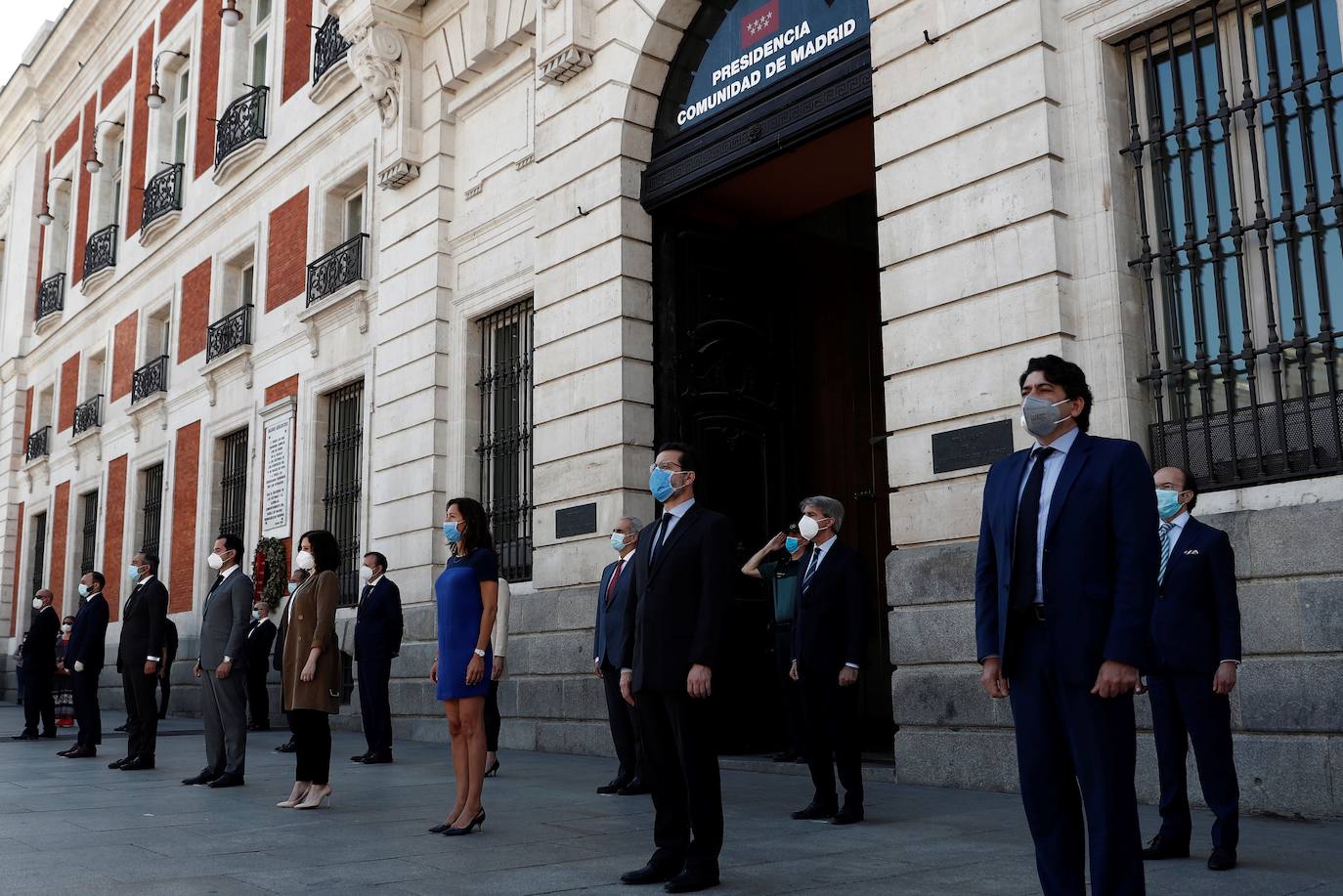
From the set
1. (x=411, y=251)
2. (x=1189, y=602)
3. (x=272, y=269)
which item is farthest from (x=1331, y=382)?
(x=272, y=269)

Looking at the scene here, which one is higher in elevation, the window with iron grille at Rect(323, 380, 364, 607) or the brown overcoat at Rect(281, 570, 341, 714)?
the window with iron grille at Rect(323, 380, 364, 607)

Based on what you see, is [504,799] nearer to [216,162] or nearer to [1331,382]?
[1331,382]

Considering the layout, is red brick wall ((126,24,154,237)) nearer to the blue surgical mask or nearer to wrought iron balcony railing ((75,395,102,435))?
wrought iron balcony railing ((75,395,102,435))

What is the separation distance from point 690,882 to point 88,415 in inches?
889

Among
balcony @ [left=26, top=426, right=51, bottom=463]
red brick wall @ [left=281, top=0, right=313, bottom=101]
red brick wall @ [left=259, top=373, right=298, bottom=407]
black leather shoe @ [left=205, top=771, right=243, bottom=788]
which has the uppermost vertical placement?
red brick wall @ [left=281, top=0, right=313, bottom=101]

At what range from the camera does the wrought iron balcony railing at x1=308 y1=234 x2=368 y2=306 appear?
15.7 meters

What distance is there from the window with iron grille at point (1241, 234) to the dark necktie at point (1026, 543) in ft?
11.8

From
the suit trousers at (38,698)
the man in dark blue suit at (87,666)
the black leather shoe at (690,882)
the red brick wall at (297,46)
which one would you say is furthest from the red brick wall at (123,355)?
the black leather shoe at (690,882)

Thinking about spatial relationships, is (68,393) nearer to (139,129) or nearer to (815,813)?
(139,129)

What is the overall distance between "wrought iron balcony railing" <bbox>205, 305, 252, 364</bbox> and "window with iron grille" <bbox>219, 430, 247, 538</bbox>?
127 centimetres

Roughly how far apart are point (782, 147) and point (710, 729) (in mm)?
6351

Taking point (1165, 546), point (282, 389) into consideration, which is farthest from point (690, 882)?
point (282, 389)

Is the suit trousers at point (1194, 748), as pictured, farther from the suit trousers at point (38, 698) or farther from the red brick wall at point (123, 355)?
the red brick wall at point (123, 355)

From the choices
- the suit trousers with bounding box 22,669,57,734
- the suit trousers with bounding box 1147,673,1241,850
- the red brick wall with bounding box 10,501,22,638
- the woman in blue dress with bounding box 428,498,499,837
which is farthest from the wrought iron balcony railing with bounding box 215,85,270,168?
the suit trousers with bounding box 1147,673,1241,850
